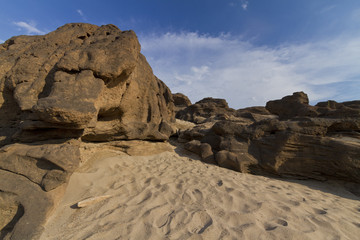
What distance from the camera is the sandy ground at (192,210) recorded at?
1.69 m

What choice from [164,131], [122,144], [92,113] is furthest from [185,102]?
[92,113]

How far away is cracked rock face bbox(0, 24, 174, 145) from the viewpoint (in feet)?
9.09

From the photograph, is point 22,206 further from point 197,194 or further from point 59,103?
point 197,194

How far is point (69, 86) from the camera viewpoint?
3029 mm

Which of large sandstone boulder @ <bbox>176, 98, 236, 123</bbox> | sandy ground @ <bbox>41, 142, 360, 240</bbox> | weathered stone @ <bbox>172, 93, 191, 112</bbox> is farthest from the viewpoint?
weathered stone @ <bbox>172, 93, 191, 112</bbox>

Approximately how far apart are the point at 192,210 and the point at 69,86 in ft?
10.6

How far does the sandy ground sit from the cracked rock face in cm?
124

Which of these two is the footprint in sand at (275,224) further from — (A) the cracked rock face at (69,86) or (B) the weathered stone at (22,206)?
(A) the cracked rock face at (69,86)

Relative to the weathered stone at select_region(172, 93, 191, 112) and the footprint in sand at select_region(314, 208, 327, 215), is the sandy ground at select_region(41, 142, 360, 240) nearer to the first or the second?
the footprint in sand at select_region(314, 208, 327, 215)

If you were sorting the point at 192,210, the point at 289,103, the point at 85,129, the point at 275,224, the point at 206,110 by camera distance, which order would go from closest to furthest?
the point at 275,224 → the point at 192,210 → the point at 85,129 → the point at 289,103 → the point at 206,110

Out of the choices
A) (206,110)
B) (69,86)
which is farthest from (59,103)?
(206,110)

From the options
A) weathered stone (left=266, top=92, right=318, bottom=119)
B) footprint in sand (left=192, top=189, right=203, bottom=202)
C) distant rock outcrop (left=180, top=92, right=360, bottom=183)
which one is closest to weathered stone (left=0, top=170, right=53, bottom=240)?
footprint in sand (left=192, top=189, right=203, bottom=202)

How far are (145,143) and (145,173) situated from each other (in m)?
1.67

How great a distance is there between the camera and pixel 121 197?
2496 millimetres
